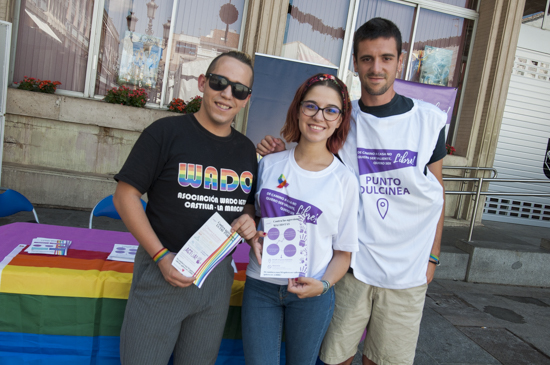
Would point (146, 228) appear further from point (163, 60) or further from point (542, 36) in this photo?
point (542, 36)

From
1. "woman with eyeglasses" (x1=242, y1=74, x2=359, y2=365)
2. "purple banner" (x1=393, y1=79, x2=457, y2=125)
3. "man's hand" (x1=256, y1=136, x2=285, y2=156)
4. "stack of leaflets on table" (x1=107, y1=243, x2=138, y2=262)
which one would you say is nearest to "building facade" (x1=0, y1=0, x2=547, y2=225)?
"purple banner" (x1=393, y1=79, x2=457, y2=125)

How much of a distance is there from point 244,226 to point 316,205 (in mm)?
343

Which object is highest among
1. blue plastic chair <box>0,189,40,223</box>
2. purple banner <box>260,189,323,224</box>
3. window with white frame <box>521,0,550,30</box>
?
window with white frame <box>521,0,550,30</box>

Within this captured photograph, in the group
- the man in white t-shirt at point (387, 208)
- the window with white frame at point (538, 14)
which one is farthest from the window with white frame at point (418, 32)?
the man in white t-shirt at point (387, 208)

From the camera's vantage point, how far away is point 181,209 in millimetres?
1560

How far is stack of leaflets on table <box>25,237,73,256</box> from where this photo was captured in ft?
7.28

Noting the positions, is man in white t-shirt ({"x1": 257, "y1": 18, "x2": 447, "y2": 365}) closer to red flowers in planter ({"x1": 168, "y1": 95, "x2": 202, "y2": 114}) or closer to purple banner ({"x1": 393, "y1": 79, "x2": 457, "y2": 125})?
red flowers in planter ({"x1": 168, "y1": 95, "x2": 202, "y2": 114})

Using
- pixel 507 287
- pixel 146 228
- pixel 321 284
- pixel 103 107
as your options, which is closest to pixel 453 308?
pixel 507 287

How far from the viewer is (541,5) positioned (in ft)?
27.4

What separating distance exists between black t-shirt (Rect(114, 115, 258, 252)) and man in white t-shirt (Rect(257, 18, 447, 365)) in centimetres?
43

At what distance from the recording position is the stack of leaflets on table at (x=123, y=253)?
2.33m

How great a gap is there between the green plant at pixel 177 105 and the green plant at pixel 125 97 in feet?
1.53

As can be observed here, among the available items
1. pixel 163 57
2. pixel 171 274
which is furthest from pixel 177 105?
pixel 171 274

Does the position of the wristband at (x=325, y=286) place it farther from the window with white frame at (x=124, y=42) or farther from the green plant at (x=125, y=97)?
the window with white frame at (x=124, y=42)
